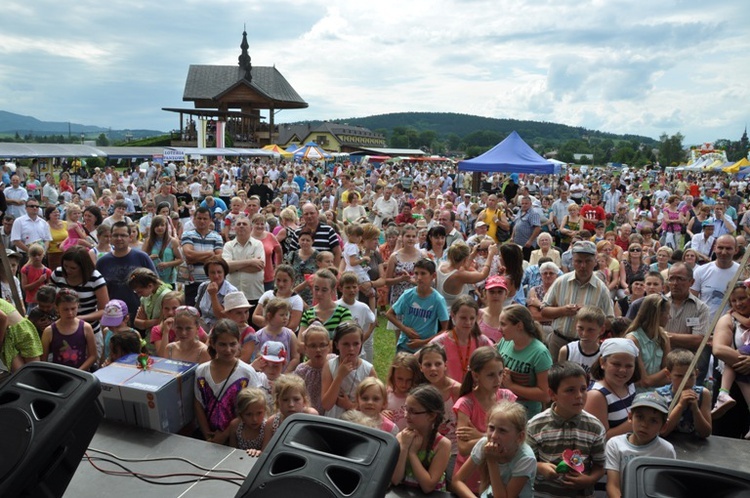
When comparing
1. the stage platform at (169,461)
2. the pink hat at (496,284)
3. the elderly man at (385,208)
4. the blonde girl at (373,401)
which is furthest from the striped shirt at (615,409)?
the elderly man at (385,208)

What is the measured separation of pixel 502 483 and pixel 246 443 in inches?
63.8

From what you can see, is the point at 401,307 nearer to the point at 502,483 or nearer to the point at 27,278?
the point at 502,483

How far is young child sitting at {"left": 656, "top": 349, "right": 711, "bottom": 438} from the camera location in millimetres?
3725

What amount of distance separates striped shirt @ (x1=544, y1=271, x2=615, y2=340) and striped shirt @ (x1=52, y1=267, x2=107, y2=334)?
4.22 m

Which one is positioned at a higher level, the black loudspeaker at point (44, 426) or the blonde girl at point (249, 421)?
the black loudspeaker at point (44, 426)

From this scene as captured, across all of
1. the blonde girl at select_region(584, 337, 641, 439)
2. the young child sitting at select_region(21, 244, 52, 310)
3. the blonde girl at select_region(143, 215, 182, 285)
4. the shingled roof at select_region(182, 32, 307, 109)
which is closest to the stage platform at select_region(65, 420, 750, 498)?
the blonde girl at select_region(584, 337, 641, 439)

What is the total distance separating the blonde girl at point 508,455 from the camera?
111 inches

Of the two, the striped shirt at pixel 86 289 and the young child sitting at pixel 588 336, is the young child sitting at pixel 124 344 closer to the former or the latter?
the striped shirt at pixel 86 289

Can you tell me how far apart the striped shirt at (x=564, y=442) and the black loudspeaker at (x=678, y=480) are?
51.1 inches

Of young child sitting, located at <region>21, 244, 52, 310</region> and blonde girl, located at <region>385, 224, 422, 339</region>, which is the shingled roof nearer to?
young child sitting, located at <region>21, 244, 52, 310</region>

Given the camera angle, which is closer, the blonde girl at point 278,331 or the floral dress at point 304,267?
the blonde girl at point 278,331

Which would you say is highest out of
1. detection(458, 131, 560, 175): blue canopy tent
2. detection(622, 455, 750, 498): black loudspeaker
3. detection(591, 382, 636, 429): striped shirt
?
detection(458, 131, 560, 175): blue canopy tent

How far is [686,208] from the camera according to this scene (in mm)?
14289

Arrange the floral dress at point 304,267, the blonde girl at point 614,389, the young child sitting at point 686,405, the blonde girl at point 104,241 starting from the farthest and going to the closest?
the blonde girl at point 104,241 → the floral dress at point 304,267 → the young child sitting at point 686,405 → the blonde girl at point 614,389
